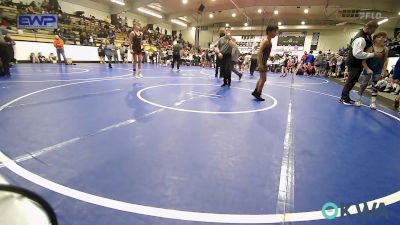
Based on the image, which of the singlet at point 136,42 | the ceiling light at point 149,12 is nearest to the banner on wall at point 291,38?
the ceiling light at point 149,12

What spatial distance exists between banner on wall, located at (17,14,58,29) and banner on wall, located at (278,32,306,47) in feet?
85.8

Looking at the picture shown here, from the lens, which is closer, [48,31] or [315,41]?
[48,31]

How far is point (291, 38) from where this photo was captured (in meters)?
30.8

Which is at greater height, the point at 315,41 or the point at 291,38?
the point at 291,38

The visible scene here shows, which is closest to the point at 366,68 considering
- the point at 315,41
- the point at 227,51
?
the point at 227,51

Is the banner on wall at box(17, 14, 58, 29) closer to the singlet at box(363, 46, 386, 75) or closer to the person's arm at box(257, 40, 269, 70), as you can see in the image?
the person's arm at box(257, 40, 269, 70)

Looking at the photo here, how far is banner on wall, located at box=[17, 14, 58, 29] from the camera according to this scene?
12180 millimetres

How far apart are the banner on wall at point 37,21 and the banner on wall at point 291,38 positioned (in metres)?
26.2

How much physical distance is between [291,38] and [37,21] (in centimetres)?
2742

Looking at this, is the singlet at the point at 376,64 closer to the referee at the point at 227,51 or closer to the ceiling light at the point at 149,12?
the referee at the point at 227,51

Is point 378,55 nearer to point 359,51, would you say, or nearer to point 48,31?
point 359,51

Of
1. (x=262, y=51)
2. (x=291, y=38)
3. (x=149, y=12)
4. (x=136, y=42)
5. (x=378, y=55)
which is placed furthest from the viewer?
(x=291, y=38)

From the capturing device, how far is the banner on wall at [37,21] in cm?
1218

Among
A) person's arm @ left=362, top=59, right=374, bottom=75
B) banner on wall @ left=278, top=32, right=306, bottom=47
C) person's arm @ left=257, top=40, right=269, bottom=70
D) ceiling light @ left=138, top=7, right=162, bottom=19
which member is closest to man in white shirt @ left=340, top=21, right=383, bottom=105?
person's arm @ left=362, top=59, right=374, bottom=75
